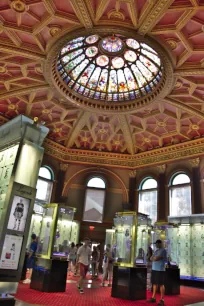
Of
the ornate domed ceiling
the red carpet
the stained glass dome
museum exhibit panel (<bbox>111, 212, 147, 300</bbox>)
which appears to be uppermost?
the stained glass dome

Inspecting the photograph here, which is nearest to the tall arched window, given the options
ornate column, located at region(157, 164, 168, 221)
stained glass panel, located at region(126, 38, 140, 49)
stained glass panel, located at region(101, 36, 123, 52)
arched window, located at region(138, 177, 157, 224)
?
ornate column, located at region(157, 164, 168, 221)

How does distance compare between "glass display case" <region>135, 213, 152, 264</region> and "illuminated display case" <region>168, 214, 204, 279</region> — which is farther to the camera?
"illuminated display case" <region>168, 214, 204, 279</region>

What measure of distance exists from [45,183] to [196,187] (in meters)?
11.4

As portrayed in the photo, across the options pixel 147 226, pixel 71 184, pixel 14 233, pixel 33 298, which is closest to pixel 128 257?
pixel 147 226

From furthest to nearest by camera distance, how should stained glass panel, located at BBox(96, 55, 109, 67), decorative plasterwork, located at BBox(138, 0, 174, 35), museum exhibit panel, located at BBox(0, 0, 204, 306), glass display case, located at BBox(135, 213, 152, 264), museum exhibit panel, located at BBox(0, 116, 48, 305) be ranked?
stained glass panel, located at BBox(96, 55, 109, 67) < decorative plasterwork, located at BBox(138, 0, 174, 35) < glass display case, located at BBox(135, 213, 152, 264) < museum exhibit panel, located at BBox(0, 0, 204, 306) < museum exhibit panel, located at BBox(0, 116, 48, 305)

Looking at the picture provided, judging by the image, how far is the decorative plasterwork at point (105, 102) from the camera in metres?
13.3

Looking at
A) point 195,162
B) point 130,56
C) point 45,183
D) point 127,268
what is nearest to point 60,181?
point 45,183

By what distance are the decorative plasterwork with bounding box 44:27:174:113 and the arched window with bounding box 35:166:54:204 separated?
6.32m

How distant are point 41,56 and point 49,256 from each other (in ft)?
33.5

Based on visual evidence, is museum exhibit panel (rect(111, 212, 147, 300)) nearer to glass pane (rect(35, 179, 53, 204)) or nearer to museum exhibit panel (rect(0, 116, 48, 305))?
museum exhibit panel (rect(0, 116, 48, 305))

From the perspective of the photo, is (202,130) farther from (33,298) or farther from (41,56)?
(33,298)

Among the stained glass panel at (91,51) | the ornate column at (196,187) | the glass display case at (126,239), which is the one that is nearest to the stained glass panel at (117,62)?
the stained glass panel at (91,51)

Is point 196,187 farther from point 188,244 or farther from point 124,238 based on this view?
point 124,238

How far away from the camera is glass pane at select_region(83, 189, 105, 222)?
21375 millimetres
